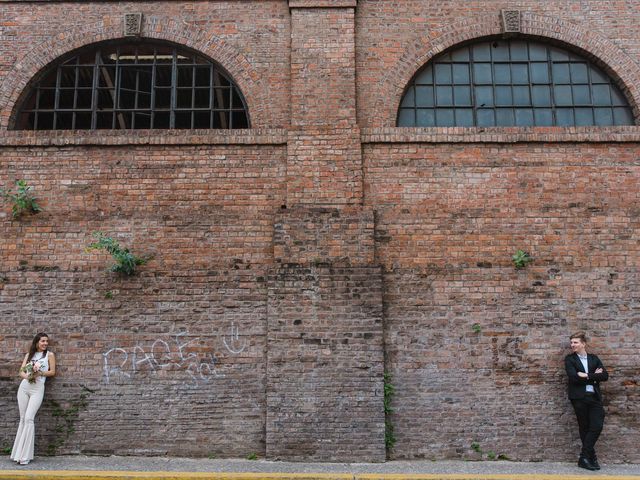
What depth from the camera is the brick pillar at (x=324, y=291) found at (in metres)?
6.98

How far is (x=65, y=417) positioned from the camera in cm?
717

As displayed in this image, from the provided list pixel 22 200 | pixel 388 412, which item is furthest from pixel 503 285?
pixel 22 200

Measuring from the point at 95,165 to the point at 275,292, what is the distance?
10.2ft

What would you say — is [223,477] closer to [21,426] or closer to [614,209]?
[21,426]

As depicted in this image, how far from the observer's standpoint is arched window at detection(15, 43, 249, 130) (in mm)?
8195

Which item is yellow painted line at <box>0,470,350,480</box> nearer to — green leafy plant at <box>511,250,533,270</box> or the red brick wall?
the red brick wall

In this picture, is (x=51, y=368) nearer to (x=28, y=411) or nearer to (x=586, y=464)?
(x=28, y=411)

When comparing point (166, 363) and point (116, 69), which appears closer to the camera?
point (166, 363)

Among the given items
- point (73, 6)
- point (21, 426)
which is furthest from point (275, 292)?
point (73, 6)

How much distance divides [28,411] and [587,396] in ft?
22.1

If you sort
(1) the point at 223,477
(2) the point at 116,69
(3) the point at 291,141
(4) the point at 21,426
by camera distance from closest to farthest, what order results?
(1) the point at 223,477
(4) the point at 21,426
(3) the point at 291,141
(2) the point at 116,69

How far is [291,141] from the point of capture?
25.4 feet

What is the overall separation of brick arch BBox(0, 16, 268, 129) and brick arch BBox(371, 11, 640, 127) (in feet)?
5.90

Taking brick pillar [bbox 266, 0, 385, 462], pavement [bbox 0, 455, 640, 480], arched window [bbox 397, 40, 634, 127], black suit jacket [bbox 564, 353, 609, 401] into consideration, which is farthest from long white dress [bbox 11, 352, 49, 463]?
black suit jacket [bbox 564, 353, 609, 401]
